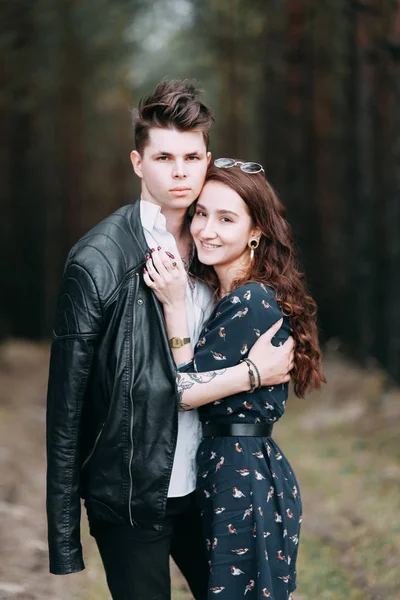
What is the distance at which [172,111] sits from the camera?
322 cm

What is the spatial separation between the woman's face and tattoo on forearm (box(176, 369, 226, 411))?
0.48m

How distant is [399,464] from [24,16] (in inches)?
429

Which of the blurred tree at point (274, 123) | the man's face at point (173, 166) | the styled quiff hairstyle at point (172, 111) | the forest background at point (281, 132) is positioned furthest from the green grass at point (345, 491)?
the styled quiff hairstyle at point (172, 111)

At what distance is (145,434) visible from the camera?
124 inches

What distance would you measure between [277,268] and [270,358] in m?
0.42

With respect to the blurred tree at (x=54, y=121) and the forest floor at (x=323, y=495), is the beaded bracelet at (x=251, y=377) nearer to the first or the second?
the forest floor at (x=323, y=495)

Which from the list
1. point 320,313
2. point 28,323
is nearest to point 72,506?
point 320,313

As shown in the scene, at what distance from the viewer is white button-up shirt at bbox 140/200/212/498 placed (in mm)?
A: 3336

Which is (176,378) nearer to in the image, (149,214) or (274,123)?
(149,214)

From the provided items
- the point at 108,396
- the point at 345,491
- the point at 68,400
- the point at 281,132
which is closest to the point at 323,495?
the point at 345,491

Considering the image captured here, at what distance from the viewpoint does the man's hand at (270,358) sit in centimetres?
332

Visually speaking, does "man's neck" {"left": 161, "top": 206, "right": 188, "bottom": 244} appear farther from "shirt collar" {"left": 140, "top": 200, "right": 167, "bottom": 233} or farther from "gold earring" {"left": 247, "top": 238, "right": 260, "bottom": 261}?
"gold earring" {"left": 247, "top": 238, "right": 260, "bottom": 261}

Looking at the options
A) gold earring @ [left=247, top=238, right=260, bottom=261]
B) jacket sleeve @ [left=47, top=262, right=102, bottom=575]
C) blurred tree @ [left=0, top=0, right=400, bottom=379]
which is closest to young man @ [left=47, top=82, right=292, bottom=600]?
jacket sleeve @ [left=47, top=262, right=102, bottom=575]

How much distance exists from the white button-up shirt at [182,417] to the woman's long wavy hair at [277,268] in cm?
19
